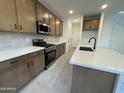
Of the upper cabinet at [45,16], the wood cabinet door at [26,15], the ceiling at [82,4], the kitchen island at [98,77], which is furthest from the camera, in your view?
the ceiling at [82,4]

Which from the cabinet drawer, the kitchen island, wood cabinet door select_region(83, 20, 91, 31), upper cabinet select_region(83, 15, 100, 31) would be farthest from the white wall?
the cabinet drawer

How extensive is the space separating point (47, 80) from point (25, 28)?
1.61m

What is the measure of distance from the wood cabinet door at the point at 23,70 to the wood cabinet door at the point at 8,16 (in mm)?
711

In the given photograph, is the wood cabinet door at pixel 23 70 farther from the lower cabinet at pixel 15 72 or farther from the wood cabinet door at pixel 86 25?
the wood cabinet door at pixel 86 25

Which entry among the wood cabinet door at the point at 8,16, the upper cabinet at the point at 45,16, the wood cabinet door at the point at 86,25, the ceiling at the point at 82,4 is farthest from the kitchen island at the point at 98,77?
the wood cabinet door at the point at 86,25

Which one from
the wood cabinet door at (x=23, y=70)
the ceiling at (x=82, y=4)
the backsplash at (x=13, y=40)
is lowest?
the wood cabinet door at (x=23, y=70)

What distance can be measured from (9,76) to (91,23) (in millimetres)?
4451

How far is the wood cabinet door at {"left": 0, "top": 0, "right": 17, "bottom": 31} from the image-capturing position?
50.6 inches

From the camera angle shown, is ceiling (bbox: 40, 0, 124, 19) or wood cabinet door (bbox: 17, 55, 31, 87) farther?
ceiling (bbox: 40, 0, 124, 19)

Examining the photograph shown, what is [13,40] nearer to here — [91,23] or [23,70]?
[23,70]

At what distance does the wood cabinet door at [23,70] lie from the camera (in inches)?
55.1

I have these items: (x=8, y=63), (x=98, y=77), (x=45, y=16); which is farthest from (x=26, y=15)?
(x=98, y=77)

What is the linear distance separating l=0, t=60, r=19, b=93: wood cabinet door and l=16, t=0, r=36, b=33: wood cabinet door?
89cm

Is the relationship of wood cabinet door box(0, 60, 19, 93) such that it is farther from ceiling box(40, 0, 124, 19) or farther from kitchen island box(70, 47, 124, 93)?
ceiling box(40, 0, 124, 19)
